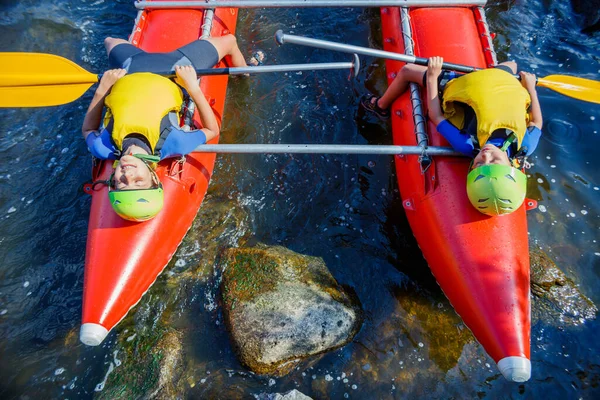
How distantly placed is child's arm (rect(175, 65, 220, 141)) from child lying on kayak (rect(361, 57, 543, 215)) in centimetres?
194

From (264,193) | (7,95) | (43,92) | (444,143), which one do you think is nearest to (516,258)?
(444,143)

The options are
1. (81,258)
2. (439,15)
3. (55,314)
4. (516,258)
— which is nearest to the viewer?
(516,258)

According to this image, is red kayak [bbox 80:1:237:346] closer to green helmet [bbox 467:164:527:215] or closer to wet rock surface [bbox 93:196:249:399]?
wet rock surface [bbox 93:196:249:399]

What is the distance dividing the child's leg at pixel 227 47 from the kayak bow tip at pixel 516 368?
3.77 m

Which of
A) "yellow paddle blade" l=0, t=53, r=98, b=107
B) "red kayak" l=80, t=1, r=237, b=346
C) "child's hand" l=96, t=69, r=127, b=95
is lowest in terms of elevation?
Result: "red kayak" l=80, t=1, r=237, b=346

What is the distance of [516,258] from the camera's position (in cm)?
342

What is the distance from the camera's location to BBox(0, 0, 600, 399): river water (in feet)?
12.1

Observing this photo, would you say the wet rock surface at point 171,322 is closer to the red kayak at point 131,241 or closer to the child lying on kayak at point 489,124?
Answer: the red kayak at point 131,241

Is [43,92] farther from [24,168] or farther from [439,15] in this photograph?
[439,15]

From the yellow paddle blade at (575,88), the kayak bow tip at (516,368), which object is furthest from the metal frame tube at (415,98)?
the kayak bow tip at (516,368)

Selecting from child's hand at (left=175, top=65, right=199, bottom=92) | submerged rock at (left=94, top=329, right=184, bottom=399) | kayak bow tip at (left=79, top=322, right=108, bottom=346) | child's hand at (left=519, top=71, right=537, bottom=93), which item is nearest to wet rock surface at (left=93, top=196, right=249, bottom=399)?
submerged rock at (left=94, top=329, right=184, bottom=399)

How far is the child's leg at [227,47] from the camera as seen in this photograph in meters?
4.62

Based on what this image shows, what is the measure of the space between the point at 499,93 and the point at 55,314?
430 cm

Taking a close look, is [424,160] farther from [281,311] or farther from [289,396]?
[289,396]
